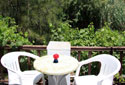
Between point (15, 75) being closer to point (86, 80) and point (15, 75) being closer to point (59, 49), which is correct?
point (59, 49)

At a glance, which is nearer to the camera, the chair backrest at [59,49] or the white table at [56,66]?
the white table at [56,66]

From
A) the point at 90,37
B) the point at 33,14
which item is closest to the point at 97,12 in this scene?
the point at 33,14

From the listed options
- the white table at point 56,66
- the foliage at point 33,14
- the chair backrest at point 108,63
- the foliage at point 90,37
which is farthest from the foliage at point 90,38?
the foliage at point 33,14

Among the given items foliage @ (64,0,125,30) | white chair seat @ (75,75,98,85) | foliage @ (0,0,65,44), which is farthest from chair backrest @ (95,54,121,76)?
foliage @ (64,0,125,30)

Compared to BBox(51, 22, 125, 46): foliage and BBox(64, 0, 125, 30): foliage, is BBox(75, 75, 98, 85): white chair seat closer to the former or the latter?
BBox(51, 22, 125, 46): foliage

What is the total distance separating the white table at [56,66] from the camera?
1872mm

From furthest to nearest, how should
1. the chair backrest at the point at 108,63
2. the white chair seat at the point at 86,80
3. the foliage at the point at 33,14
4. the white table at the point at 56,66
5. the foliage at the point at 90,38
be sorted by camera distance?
the foliage at the point at 33,14
the foliage at the point at 90,38
the white chair seat at the point at 86,80
the chair backrest at the point at 108,63
the white table at the point at 56,66

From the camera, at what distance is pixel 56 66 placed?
201 cm

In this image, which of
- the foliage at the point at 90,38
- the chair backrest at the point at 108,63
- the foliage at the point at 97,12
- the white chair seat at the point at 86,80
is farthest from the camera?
the foliage at the point at 97,12

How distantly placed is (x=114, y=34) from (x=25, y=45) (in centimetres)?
173

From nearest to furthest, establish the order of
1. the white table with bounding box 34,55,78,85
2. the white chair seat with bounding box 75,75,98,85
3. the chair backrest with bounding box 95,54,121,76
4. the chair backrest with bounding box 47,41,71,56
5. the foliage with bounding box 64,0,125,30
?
the white table with bounding box 34,55,78,85, the chair backrest with bounding box 95,54,121,76, the white chair seat with bounding box 75,75,98,85, the chair backrest with bounding box 47,41,71,56, the foliage with bounding box 64,0,125,30

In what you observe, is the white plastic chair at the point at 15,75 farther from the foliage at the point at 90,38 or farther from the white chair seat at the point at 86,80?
the foliage at the point at 90,38

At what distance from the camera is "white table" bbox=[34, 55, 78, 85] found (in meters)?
1.87

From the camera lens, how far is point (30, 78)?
7.49ft
